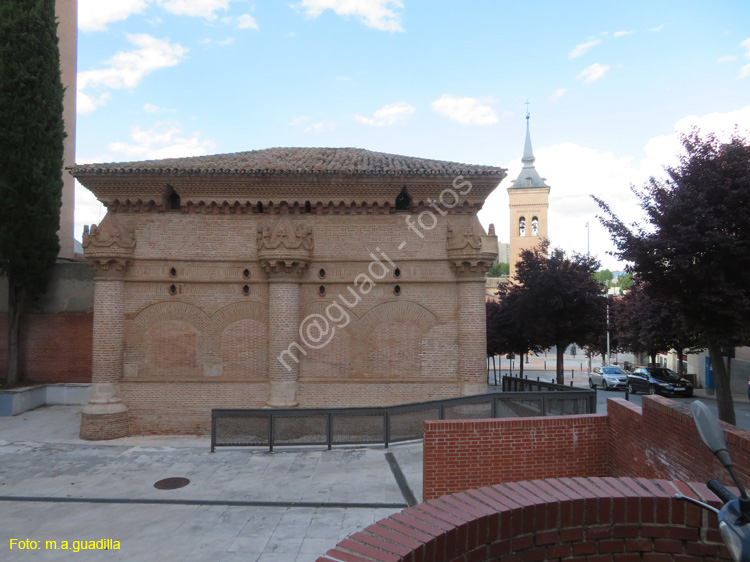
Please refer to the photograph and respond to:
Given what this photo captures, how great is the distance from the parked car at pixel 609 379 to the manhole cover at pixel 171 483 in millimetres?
24235

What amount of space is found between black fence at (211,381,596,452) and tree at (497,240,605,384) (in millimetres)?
9410

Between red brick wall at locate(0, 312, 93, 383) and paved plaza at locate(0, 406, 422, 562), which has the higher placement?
red brick wall at locate(0, 312, 93, 383)

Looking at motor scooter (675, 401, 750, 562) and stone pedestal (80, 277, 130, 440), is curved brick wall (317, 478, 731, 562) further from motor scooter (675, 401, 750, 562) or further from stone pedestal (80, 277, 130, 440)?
stone pedestal (80, 277, 130, 440)

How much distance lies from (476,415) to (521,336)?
491 inches

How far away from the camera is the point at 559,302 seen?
63.9 feet

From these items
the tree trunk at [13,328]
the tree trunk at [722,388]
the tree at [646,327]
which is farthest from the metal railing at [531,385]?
the tree trunk at [13,328]

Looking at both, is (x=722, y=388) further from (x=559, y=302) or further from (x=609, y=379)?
(x=609, y=379)

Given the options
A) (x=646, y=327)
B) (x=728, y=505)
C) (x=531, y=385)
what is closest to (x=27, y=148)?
(x=531, y=385)

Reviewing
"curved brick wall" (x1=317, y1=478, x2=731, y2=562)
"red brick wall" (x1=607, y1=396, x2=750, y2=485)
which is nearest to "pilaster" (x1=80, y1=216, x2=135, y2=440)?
"red brick wall" (x1=607, y1=396, x2=750, y2=485)

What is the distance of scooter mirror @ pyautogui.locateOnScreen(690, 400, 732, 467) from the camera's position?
6.99 feet

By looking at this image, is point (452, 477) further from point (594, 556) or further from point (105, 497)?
point (105, 497)

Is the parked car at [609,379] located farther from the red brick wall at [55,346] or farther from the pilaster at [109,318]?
the red brick wall at [55,346]

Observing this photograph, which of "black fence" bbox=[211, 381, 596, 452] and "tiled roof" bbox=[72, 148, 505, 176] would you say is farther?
"tiled roof" bbox=[72, 148, 505, 176]

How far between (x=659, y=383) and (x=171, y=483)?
77.9 feet
